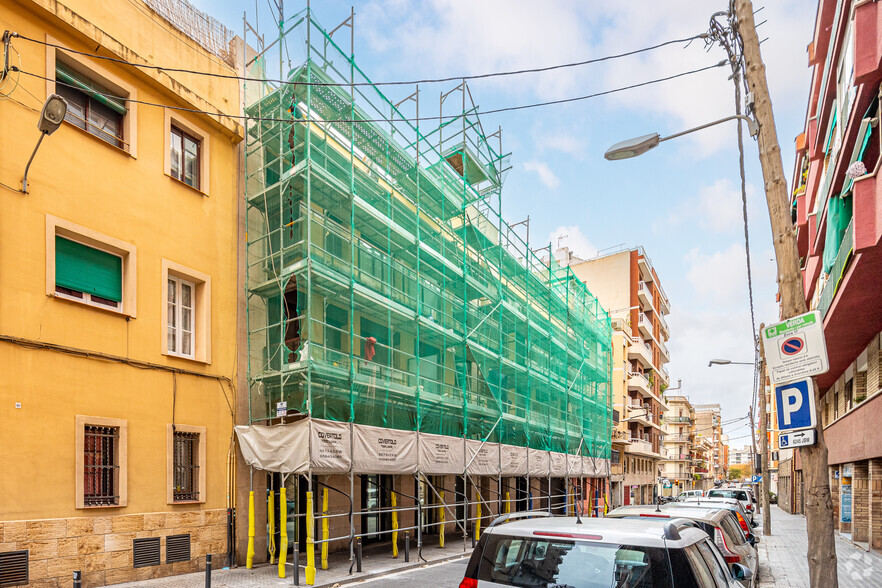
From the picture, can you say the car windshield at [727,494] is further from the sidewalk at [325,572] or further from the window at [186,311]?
the window at [186,311]

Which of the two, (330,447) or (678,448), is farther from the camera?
(678,448)

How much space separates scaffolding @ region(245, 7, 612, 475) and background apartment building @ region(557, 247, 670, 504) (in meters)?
23.0

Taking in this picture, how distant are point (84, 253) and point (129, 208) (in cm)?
129

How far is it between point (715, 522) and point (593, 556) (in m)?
5.63

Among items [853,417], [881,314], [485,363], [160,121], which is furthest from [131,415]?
[853,417]

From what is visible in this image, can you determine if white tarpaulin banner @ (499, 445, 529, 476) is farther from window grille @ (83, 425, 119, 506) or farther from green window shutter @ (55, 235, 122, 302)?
green window shutter @ (55, 235, 122, 302)

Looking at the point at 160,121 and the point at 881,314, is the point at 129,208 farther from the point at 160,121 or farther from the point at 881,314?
the point at 881,314

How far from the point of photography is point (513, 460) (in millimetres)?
21547

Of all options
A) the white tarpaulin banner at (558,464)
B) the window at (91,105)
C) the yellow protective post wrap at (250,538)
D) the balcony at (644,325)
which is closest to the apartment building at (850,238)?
the white tarpaulin banner at (558,464)

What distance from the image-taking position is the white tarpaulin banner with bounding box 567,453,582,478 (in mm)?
26716

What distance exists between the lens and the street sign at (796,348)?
19.9ft

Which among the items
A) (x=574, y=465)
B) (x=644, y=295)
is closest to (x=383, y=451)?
→ (x=574, y=465)

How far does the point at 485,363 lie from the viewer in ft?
71.4

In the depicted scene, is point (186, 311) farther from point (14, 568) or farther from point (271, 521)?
point (14, 568)
